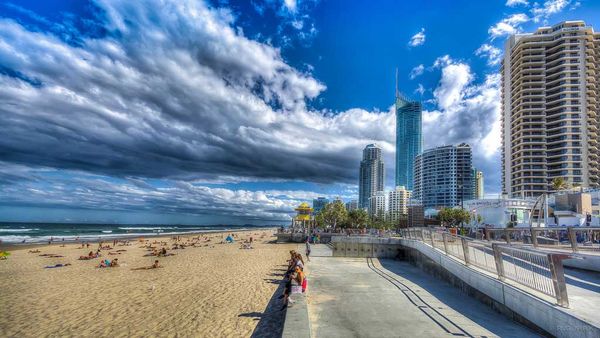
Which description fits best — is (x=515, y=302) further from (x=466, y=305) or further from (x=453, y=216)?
(x=453, y=216)

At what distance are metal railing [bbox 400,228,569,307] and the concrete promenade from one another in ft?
3.19

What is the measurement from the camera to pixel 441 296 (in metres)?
9.90

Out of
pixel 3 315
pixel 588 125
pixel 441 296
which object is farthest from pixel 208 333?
pixel 588 125

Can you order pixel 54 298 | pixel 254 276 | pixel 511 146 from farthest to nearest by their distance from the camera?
pixel 511 146 → pixel 254 276 → pixel 54 298

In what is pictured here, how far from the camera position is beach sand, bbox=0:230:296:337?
29.5 ft

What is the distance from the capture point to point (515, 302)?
715cm

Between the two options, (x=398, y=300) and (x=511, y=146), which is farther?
(x=511, y=146)

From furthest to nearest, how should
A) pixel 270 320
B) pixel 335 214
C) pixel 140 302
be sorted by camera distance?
pixel 335 214 → pixel 140 302 → pixel 270 320

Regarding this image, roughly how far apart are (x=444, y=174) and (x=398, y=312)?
6849 inches

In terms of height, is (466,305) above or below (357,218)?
above

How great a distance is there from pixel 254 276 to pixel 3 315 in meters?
9.70

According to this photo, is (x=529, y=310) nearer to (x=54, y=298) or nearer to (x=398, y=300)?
(x=398, y=300)

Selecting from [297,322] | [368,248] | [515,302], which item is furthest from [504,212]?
[297,322]

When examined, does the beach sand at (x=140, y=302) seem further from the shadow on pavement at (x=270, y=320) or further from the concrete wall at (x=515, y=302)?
the concrete wall at (x=515, y=302)
